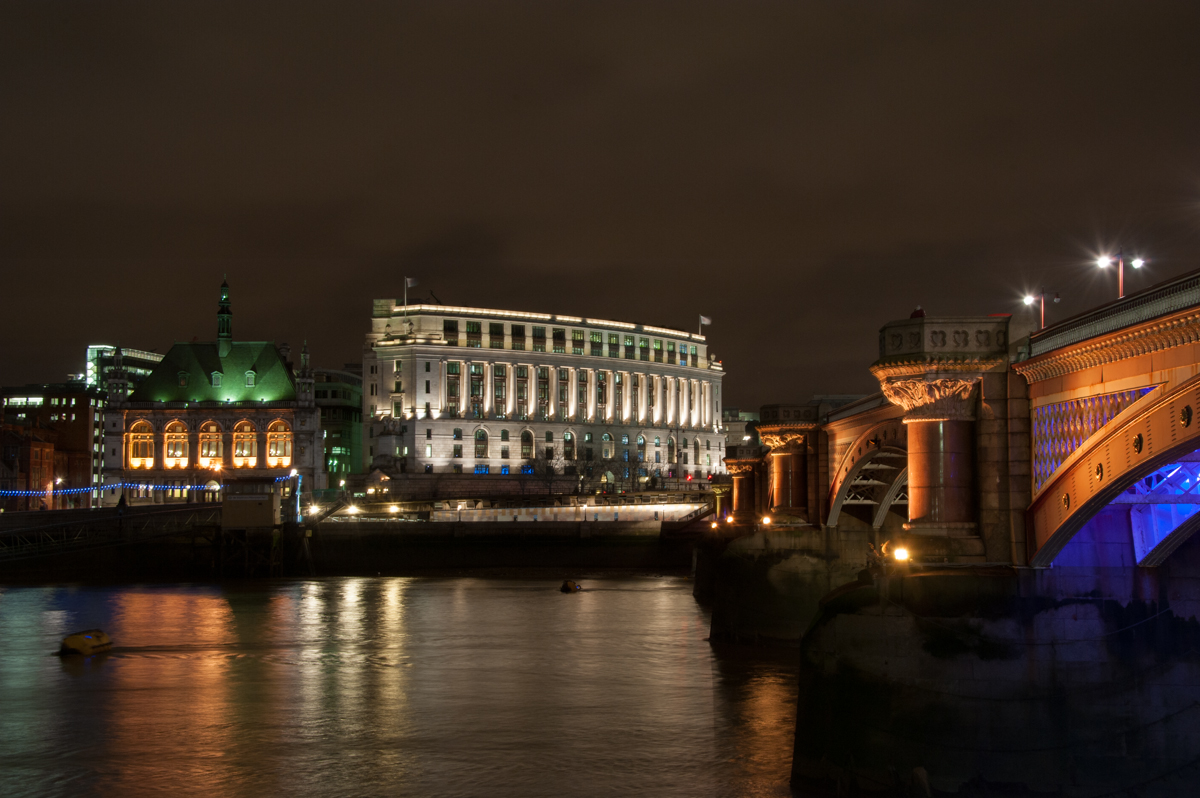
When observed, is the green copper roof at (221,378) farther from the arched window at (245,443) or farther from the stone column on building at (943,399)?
the stone column on building at (943,399)

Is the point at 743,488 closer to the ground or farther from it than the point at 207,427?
closer to the ground

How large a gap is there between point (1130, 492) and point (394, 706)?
81.3 feet

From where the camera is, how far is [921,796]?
22438 millimetres

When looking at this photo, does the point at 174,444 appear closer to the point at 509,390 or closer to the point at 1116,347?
the point at 509,390

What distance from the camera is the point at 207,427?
161875 mm

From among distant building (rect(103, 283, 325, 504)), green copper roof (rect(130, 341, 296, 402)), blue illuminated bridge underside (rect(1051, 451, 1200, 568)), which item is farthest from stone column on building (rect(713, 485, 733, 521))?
green copper roof (rect(130, 341, 296, 402))

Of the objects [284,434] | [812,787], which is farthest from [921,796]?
[284,434]

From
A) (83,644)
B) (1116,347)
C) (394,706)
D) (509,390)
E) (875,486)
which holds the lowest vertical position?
(394,706)

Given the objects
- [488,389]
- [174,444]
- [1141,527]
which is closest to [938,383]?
[1141,527]

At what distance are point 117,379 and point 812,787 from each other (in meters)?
158

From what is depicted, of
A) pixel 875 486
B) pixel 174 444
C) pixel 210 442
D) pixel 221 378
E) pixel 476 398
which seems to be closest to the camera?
pixel 875 486

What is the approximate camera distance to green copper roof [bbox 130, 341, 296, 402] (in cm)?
16438

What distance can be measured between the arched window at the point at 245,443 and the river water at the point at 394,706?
92.9 metres

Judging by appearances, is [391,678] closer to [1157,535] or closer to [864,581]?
[864,581]
